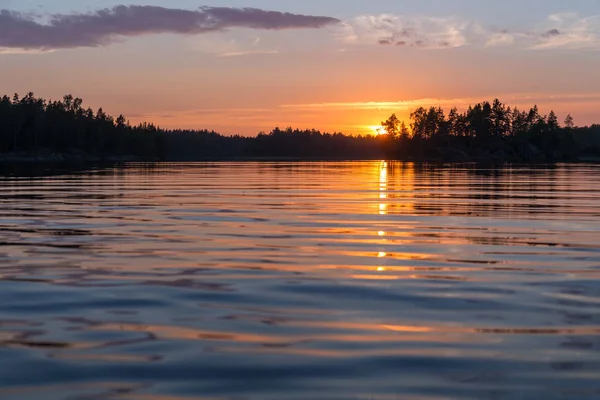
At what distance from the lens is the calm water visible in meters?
8.30

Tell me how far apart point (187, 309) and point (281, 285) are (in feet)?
8.54

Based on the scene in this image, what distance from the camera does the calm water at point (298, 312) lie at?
8305 millimetres

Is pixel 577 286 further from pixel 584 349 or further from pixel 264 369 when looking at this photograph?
pixel 264 369

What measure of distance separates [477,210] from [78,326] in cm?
2430

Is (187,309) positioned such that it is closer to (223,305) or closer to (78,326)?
(223,305)

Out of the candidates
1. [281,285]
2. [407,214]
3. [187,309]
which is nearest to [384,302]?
[281,285]

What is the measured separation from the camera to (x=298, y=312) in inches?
461

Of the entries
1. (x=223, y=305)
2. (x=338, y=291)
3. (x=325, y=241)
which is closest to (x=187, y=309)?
(x=223, y=305)

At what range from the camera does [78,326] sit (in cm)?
1069

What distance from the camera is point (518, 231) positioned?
78.8 feet

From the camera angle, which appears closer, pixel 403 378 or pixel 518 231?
pixel 403 378

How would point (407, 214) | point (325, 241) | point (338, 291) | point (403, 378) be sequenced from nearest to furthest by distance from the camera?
1. point (403, 378)
2. point (338, 291)
3. point (325, 241)
4. point (407, 214)

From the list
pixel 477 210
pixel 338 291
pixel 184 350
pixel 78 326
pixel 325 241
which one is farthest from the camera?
pixel 477 210

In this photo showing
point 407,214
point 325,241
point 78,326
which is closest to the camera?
point 78,326
